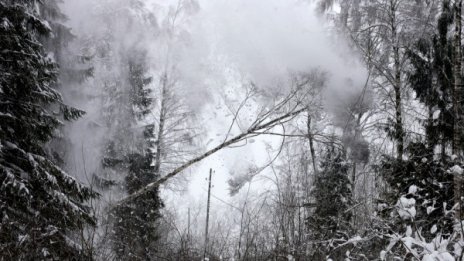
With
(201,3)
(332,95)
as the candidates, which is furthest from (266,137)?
(332,95)

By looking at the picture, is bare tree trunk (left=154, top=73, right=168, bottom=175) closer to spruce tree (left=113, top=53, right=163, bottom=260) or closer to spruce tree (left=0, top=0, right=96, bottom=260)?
spruce tree (left=113, top=53, right=163, bottom=260)

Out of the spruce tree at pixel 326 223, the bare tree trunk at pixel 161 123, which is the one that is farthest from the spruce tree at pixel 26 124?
the bare tree trunk at pixel 161 123

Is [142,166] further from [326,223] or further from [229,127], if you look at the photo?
[326,223]

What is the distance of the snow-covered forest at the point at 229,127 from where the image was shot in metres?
3.07

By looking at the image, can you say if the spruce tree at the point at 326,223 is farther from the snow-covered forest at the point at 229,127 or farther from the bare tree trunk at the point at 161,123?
the bare tree trunk at the point at 161,123

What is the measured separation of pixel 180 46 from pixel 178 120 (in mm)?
3056

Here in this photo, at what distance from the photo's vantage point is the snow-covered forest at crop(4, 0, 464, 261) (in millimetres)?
3070

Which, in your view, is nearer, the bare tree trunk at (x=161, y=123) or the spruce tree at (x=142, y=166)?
the spruce tree at (x=142, y=166)

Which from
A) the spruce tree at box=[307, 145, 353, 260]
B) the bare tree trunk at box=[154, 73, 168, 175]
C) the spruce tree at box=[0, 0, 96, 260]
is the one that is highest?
the bare tree trunk at box=[154, 73, 168, 175]

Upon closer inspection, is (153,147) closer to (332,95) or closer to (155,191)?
(155,191)

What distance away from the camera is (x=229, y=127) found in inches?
439

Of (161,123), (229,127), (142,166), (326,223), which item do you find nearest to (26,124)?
(326,223)

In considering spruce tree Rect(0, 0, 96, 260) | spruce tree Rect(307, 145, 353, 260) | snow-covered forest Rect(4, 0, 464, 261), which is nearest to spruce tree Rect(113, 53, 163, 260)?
snow-covered forest Rect(4, 0, 464, 261)

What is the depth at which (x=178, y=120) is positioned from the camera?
1641 centimetres
